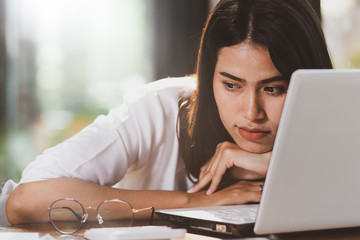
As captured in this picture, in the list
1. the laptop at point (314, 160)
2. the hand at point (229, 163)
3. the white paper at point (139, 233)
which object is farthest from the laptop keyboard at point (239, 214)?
the hand at point (229, 163)

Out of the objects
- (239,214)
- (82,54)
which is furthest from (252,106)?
(82,54)

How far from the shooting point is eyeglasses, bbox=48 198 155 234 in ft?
3.52

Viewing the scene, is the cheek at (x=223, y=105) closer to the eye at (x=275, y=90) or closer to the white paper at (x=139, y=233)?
the eye at (x=275, y=90)

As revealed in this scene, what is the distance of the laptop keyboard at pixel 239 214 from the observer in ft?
3.10

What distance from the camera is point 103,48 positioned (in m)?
3.13

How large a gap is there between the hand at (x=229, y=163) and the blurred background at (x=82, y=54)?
1562mm

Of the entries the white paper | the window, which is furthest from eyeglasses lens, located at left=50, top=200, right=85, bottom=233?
the window

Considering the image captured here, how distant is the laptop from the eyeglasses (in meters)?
0.31

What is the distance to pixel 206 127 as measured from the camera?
1.77m

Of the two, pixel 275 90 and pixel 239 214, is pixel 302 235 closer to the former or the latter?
pixel 239 214

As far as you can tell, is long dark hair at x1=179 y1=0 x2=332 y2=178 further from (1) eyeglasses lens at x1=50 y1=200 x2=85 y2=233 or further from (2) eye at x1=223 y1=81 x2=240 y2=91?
(1) eyeglasses lens at x1=50 y1=200 x2=85 y2=233

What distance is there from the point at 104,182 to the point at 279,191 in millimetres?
880

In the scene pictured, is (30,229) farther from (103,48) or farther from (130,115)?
→ (103,48)

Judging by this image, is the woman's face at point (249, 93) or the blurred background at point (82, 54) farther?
the blurred background at point (82, 54)
